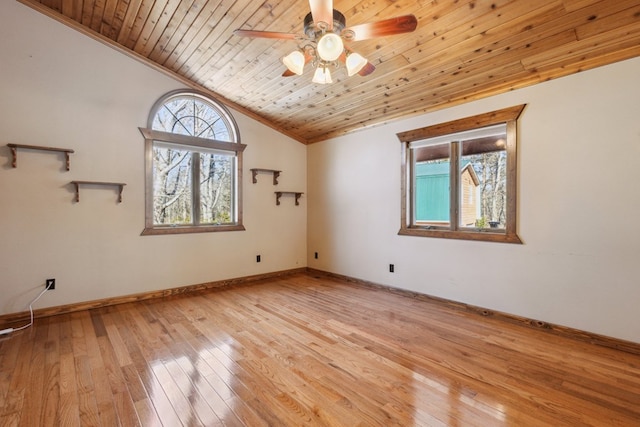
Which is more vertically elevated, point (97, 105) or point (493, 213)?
point (97, 105)

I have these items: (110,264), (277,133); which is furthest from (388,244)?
(110,264)

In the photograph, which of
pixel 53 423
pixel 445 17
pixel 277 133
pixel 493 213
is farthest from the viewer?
pixel 277 133

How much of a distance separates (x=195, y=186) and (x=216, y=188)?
33 cm

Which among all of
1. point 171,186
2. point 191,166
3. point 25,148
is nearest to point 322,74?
point 191,166

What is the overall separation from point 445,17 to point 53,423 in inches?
153

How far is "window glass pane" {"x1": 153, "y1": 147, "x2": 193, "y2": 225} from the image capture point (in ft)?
13.4

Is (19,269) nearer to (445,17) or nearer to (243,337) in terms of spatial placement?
(243,337)

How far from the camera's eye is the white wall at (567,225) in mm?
2539

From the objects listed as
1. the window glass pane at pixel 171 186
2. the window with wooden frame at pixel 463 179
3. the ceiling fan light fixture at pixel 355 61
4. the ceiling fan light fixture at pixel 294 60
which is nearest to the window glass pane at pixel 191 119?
the window glass pane at pixel 171 186

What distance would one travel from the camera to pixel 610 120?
260cm

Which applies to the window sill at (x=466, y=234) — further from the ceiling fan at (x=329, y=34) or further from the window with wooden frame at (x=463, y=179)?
the ceiling fan at (x=329, y=34)

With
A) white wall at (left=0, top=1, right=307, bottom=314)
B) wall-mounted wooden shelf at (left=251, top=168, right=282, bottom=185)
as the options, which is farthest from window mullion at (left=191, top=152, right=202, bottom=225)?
wall-mounted wooden shelf at (left=251, top=168, right=282, bottom=185)

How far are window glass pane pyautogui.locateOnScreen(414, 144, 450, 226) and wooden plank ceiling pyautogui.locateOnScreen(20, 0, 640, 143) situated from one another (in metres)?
0.60

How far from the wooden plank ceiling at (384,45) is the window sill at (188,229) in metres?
2.00
